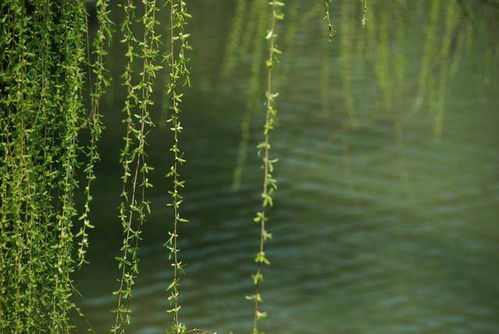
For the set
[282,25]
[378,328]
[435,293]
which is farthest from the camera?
[282,25]

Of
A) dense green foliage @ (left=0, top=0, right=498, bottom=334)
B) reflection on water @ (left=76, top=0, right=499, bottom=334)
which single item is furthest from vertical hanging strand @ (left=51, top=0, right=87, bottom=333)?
reflection on water @ (left=76, top=0, right=499, bottom=334)

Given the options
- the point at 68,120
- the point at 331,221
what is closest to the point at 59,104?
the point at 68,120

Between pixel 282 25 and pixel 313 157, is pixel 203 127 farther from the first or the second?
pixel 282 25

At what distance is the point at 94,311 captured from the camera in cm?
468

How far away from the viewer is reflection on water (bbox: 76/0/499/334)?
15.7 ft

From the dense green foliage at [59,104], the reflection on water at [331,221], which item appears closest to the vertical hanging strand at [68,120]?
the dense green foliage at [59,104]

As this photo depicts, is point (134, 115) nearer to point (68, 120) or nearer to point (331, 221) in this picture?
point (68, 120)

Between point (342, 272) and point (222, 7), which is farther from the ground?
point (222, 7)

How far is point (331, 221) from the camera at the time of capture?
5680 millimetres

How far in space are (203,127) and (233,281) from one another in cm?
227

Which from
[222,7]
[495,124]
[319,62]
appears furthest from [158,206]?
[222,7]

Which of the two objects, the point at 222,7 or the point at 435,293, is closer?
the point at 435,293

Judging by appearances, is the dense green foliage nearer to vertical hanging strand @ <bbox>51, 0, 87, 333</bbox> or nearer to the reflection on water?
vertical hanging strand @ <bbox>51, 0, 87, 333</bbox>

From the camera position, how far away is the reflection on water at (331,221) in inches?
189
